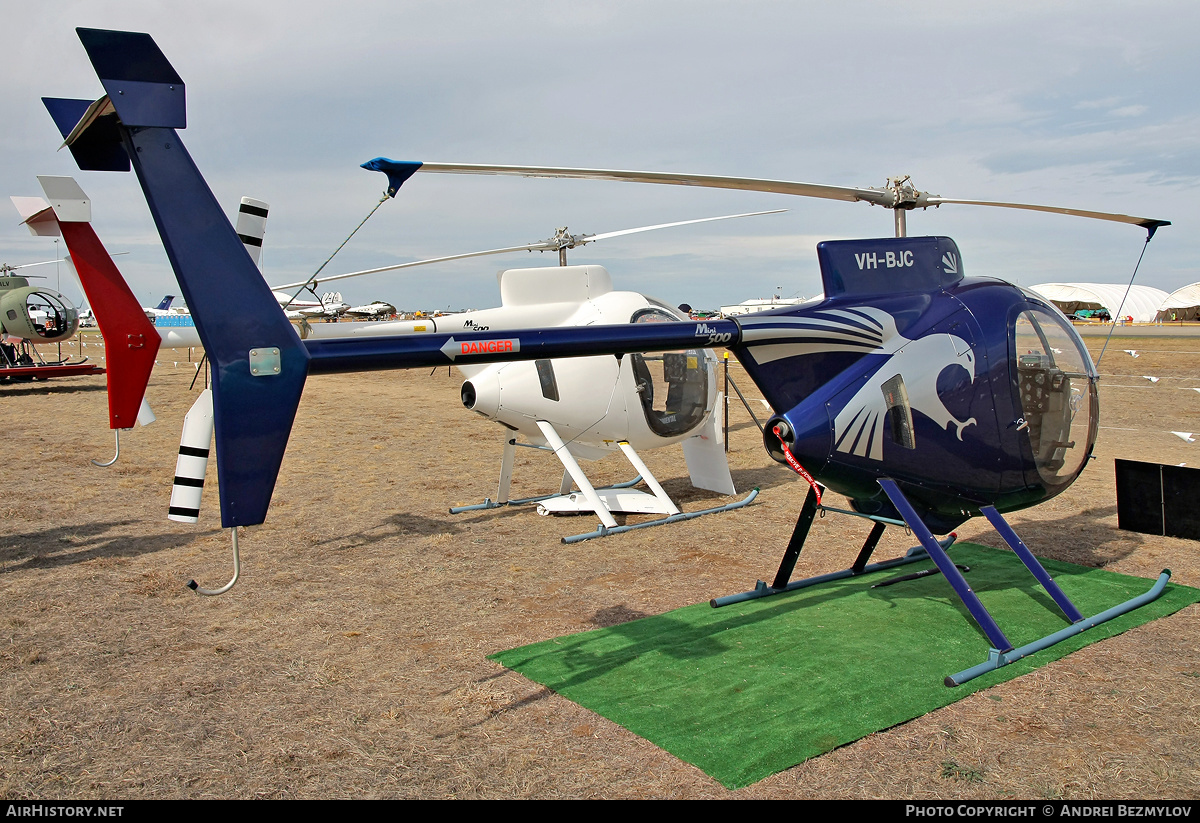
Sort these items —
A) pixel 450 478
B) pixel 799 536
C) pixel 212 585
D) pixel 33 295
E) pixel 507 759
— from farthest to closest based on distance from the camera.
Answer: pixel 33 295
pixel 450 478
pixel 212 585
pixel 799 536
pixel 507 759

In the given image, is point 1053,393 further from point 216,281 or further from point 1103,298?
point 1103,298

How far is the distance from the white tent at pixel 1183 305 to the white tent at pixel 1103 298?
1.84 m

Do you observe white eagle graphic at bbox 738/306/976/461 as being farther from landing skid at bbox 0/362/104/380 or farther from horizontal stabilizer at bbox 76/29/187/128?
landing skid at bbox 0/362/104/380

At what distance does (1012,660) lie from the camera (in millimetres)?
5113

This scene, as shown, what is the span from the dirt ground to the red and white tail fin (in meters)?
1.73

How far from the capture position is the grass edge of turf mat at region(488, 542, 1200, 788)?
4.38 m

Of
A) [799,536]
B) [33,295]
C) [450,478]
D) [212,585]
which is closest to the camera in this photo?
[799,536]

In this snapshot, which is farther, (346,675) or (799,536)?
(799,536)

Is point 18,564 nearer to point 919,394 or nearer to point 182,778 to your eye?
point 182,778

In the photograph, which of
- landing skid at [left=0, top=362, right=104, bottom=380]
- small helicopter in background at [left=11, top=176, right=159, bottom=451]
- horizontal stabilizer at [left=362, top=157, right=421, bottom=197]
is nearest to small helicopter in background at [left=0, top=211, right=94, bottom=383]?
landing skid at [left=0, top=362, right=104, bottom=380]

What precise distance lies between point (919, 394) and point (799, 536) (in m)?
1.49

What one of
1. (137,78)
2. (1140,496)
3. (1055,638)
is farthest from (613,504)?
(137,78)

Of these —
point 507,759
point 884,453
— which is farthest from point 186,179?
point 884,453

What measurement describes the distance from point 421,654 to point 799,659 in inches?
98.7
